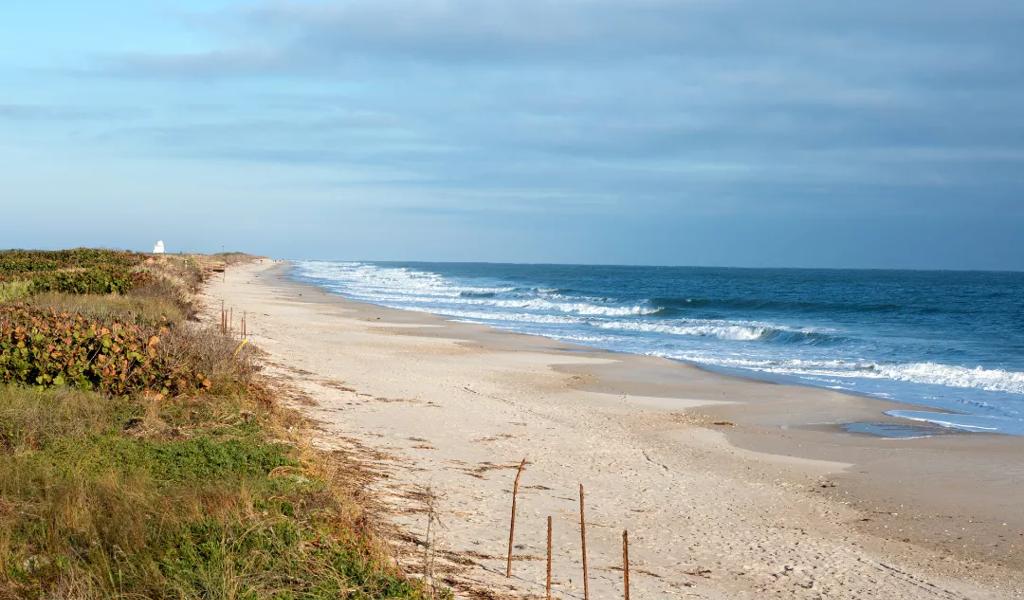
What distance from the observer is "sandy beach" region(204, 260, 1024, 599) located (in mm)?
7398

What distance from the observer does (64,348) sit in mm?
10398

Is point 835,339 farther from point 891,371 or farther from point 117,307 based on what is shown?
point 117,307

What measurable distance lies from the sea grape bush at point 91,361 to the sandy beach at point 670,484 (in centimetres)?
196

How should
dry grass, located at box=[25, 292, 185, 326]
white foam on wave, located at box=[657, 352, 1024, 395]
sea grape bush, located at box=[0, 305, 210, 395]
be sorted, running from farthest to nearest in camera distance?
1. white foam on wave, located at box=[657, 352, 1024, 395]
2. dry grass, located at box=[25, 292, 185, 326]
3. sea grape bush, located at box=[0, 305, 210, 395]

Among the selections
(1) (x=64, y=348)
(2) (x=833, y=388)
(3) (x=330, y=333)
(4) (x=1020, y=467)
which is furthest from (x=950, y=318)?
(1) (x=64, y=348)

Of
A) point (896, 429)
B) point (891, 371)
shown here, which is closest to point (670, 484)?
point (896, 429)

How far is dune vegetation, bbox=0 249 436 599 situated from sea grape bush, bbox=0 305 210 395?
17 millimetres

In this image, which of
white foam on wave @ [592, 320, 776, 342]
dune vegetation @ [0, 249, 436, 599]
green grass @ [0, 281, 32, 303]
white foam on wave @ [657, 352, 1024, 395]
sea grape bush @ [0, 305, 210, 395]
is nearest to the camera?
dune vegetation @ [0, 249, 436, 599]

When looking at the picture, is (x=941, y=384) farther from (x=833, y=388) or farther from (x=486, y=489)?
(x=486, y=489)

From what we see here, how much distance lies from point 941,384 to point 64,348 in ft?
64.5

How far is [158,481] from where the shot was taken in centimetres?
688

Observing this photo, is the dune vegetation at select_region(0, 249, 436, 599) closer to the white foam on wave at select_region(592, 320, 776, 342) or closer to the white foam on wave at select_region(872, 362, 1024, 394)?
the white foam on wave at select_region(872, 362, 1024, 394)

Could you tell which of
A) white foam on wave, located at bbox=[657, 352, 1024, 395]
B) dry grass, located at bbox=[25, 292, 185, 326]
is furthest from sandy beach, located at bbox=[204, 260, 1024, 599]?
white foam on wave, located at bbox=[657, 352, 1024, 395]

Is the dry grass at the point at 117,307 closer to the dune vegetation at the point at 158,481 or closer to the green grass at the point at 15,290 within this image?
the green grass at the point at 15,290
